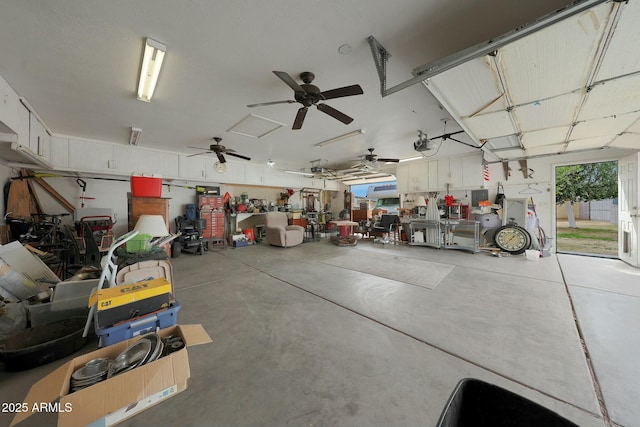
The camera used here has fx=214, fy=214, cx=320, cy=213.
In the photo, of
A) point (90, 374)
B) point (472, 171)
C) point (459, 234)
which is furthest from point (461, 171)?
point (90, 374)

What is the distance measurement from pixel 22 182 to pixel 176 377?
5918 millimetres

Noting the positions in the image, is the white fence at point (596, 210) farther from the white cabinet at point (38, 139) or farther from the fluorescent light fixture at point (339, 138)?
the white cabinet at point (38, 139)

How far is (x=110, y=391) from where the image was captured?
1.20 meters

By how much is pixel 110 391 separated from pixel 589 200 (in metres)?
12.0

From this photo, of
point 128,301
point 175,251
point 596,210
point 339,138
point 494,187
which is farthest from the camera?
point 596,210

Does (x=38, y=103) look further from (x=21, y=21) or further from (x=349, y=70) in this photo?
(x=349, y=70)

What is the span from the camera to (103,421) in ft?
3.85

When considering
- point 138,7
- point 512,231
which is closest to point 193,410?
point 138,7

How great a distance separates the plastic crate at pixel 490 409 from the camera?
0.69 m

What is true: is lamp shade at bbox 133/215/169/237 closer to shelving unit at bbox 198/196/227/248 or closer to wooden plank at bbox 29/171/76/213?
shelving unit at bbox 198/196/227/248

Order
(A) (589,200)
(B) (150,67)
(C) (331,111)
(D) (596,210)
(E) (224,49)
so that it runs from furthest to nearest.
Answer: (D) (596,210), (A) (589,200), (C) (331,111), (B) (150,67), (E) (224,49)

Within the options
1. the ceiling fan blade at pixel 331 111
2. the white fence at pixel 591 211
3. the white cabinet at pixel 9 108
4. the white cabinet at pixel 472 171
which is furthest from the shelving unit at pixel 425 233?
the white cabinet at pixel 9 108

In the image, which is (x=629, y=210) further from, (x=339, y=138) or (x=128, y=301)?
(x=128, y=301)

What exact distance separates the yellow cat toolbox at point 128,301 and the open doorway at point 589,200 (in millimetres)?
8604
